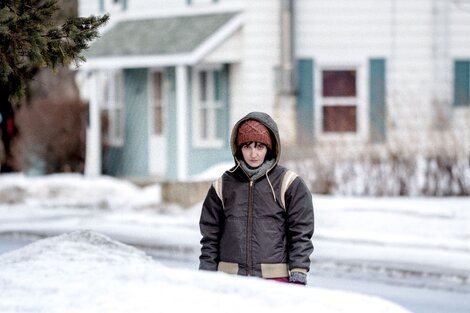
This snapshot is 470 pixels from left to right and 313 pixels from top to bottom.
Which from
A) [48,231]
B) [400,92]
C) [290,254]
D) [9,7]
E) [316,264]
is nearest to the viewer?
[290,254]

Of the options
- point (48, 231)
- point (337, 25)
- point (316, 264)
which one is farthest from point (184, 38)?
point (316, 264)

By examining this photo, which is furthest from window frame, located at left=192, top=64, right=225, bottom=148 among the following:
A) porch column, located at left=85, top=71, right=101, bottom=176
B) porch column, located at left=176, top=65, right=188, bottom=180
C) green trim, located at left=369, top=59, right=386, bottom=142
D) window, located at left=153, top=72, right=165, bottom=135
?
green trim, located at left=369, top=59, right=386, bottom=142

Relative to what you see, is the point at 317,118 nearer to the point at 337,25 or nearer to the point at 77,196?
the point at 337,25

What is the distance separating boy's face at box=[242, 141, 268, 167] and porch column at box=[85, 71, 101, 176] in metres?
19.2

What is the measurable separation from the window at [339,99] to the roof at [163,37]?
7.01ft

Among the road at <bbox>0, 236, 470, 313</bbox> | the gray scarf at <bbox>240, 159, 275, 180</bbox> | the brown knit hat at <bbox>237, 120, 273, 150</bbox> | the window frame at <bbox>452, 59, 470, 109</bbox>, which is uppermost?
the window frame at <bbox>452, 59, 470, 109</bbox>

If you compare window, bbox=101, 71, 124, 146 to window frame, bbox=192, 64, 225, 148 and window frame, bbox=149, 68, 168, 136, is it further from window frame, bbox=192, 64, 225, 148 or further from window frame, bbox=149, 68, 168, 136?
window frame, bbox=192, 64, 225, 148

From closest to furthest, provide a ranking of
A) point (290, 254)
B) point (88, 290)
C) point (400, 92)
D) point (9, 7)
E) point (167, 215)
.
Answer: point (88, 290) < point (290, 254) < point (9, 7) < point (167, 215) < point (400, 92)

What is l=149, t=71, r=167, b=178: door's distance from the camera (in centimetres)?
2534

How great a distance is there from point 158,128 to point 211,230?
62.7ft

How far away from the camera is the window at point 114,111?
26.6 metres

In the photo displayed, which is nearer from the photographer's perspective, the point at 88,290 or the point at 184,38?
the point at 88,290

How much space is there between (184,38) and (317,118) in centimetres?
315

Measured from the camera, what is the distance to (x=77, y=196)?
25.1 metres
